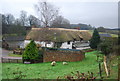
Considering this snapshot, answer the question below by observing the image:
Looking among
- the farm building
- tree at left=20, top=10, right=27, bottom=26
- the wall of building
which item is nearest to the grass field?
the wall of building

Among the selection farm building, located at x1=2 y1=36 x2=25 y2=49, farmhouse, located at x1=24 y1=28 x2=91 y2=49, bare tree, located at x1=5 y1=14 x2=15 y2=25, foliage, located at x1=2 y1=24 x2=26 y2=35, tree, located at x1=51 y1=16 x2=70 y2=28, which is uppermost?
bare tree, located at x1=5 y1=14 x2=15 y2=25

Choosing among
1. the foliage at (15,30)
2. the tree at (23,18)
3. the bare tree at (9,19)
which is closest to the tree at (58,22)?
the foliage at (15,30)

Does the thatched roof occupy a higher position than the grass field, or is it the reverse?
the thatched roof

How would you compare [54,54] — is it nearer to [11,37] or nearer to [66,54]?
[66,54]

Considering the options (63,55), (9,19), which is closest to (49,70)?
(63,55)

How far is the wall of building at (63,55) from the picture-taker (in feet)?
46.3

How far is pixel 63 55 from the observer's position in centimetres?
1452

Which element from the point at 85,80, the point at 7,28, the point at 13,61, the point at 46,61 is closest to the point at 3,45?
the point at 7,28

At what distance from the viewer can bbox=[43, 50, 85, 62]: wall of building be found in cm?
1411

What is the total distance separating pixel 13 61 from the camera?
614 inches

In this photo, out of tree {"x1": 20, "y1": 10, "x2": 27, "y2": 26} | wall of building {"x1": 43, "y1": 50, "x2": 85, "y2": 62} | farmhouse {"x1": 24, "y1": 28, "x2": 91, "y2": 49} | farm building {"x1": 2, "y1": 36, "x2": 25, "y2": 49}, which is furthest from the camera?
tree {"x1": 20, "y1": 10, "x2": 27, "y2": 26}

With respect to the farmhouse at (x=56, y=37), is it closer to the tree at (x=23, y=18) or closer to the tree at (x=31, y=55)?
the tree at (x=31, y=55)

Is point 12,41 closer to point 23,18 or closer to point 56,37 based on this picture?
point 23,18

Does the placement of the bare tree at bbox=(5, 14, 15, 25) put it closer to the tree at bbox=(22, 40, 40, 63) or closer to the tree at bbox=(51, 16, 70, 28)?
the tree at bbox=(51, 16, 70, 28)
